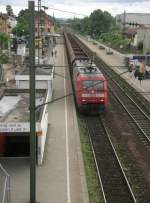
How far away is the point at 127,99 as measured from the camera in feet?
114

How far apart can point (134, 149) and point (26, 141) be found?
5009 millimetres

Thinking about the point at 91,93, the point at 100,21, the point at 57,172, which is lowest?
the point at 57,172

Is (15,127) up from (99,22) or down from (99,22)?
down

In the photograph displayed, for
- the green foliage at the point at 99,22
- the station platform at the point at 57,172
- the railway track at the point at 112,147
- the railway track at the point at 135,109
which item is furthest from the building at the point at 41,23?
the green foliage at the point at 99,22

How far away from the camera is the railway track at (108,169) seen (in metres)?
15.3

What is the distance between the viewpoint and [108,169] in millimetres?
18031

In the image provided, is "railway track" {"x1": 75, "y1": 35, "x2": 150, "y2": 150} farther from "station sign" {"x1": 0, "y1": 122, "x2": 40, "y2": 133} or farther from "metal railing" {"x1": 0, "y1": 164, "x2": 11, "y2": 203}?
"metal railing" {"x1": 0, "y1": 164, "x2": 11, "y2": 203}

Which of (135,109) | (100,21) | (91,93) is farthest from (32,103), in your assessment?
(100,21)

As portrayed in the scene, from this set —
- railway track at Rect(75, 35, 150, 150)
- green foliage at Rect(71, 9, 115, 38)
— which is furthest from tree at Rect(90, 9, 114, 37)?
railway track at Rect(75, 35, 150, 150)

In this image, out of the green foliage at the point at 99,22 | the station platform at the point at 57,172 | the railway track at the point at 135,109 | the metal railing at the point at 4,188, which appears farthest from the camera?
the green foliage at the point at 99,22

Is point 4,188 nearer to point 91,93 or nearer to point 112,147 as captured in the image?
point 112,147

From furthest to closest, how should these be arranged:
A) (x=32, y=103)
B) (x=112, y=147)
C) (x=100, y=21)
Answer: (x=100, y=21) < (x=112, y=147) < (x=32, y=103)

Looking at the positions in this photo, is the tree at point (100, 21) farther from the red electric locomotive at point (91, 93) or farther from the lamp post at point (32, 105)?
the lamp post at point (32, 105)

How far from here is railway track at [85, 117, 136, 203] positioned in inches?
601
